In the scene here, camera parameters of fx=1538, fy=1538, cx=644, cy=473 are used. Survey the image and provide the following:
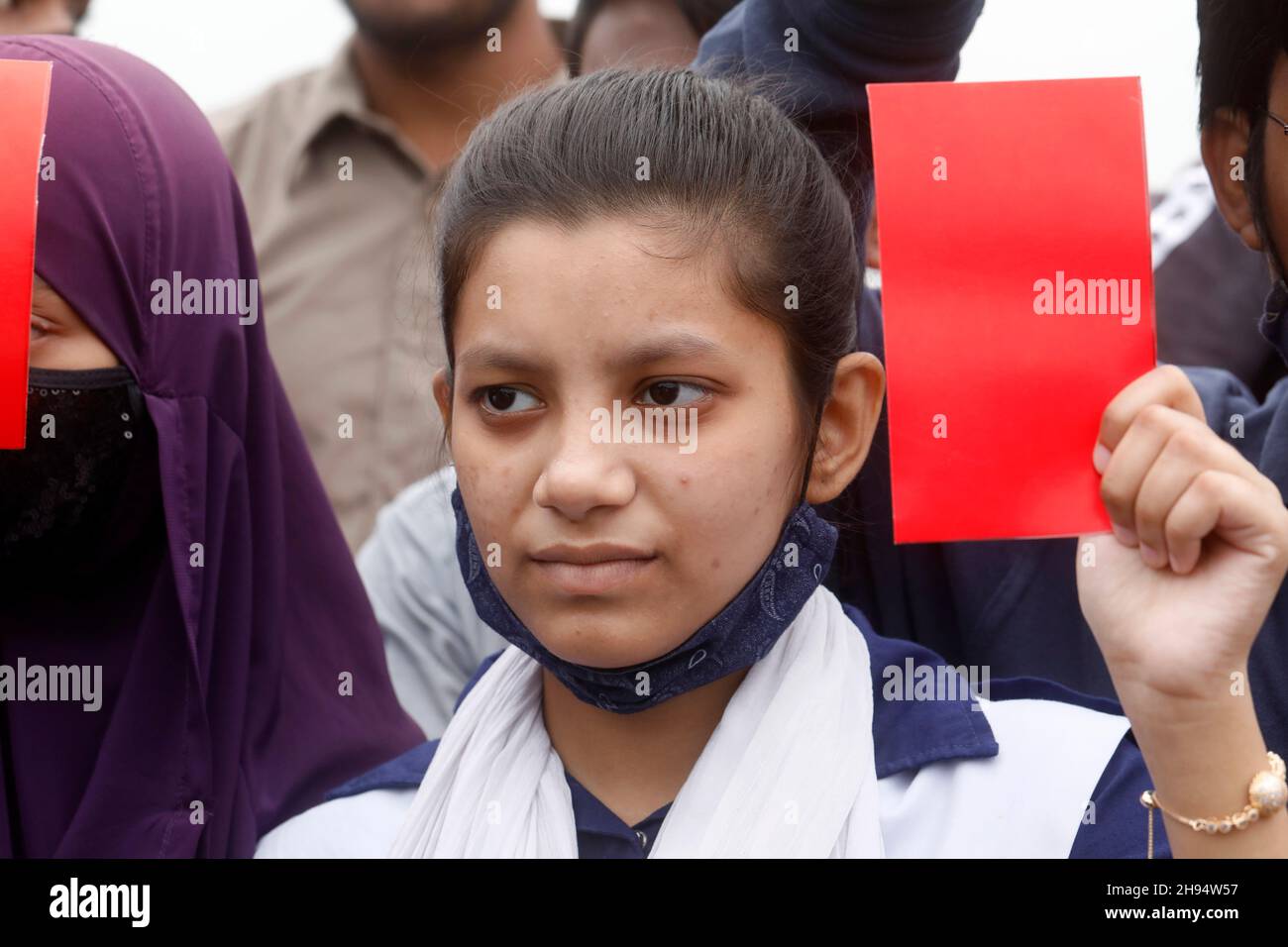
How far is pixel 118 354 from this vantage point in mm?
2258

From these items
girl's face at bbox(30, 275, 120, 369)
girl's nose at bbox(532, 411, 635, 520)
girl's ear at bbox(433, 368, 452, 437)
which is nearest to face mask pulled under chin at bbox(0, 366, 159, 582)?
girl's face at bbox(30, 275, 120, 369)

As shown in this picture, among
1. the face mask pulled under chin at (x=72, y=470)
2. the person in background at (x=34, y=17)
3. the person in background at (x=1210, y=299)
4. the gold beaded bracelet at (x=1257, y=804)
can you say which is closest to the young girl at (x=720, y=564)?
the gold beaded bracelet at (x=1257, y=804)

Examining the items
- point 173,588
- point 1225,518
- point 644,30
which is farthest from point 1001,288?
point 644,30

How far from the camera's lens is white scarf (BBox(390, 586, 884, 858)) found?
74.5 inches

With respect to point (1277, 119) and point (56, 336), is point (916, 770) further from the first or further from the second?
point (56, 336)

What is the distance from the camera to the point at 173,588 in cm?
234

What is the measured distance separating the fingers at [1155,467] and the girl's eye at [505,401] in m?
0.68

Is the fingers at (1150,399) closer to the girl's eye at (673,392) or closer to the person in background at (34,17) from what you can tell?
the girl's eye at (673,392)

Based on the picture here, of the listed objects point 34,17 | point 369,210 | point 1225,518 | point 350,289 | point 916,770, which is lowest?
point 916,770

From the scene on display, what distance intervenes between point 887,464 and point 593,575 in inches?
33.5

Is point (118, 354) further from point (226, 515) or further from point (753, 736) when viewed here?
point (753, 736)

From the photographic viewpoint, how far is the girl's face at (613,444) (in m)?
1.82

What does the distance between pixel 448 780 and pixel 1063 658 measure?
987mm

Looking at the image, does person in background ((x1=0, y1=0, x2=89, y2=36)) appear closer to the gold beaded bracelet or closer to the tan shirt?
the tan shirt
